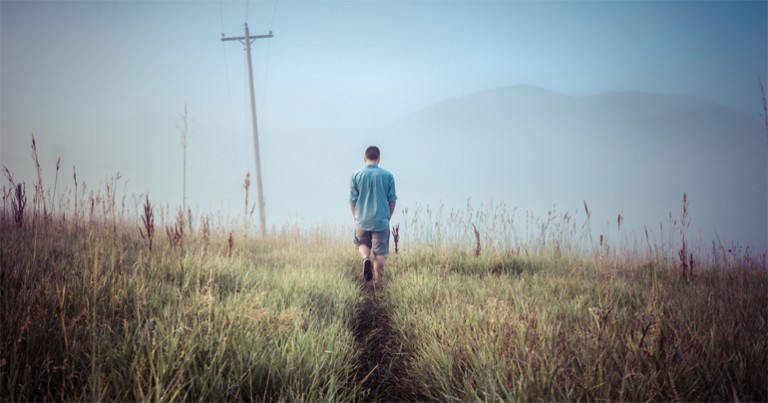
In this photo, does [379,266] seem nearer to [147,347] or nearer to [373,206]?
[373,206]

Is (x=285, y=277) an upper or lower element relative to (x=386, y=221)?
lower

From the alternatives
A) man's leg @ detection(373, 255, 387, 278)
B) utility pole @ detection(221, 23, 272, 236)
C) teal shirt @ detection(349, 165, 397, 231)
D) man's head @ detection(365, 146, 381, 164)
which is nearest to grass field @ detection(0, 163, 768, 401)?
man's leg @ detection(373, 255, 387, 278)

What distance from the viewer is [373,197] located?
5.66m

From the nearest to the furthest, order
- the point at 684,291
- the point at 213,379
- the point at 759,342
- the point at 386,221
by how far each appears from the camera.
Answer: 1. the point at 213,379
2. the point at 759,342
3. the point at 684,291
4. the point at 386,221

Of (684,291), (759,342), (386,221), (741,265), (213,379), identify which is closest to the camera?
(213,379)

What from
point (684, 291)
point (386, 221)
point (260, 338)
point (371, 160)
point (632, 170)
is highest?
point (632, 170)

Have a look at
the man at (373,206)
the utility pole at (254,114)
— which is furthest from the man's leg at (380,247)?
the utility pole at (254,114)

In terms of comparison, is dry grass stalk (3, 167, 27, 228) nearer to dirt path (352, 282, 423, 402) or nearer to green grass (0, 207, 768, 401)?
green grass (0, 207, 768, 401)

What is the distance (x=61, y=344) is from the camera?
169 cm

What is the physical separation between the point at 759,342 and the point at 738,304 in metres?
1.60

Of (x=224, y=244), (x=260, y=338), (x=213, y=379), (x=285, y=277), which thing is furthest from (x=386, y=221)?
(x=213, y=379)

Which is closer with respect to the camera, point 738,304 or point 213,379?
point 213,379

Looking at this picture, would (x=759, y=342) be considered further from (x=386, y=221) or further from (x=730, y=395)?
(x=386, y=221)

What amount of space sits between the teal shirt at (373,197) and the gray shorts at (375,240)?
90 mm
